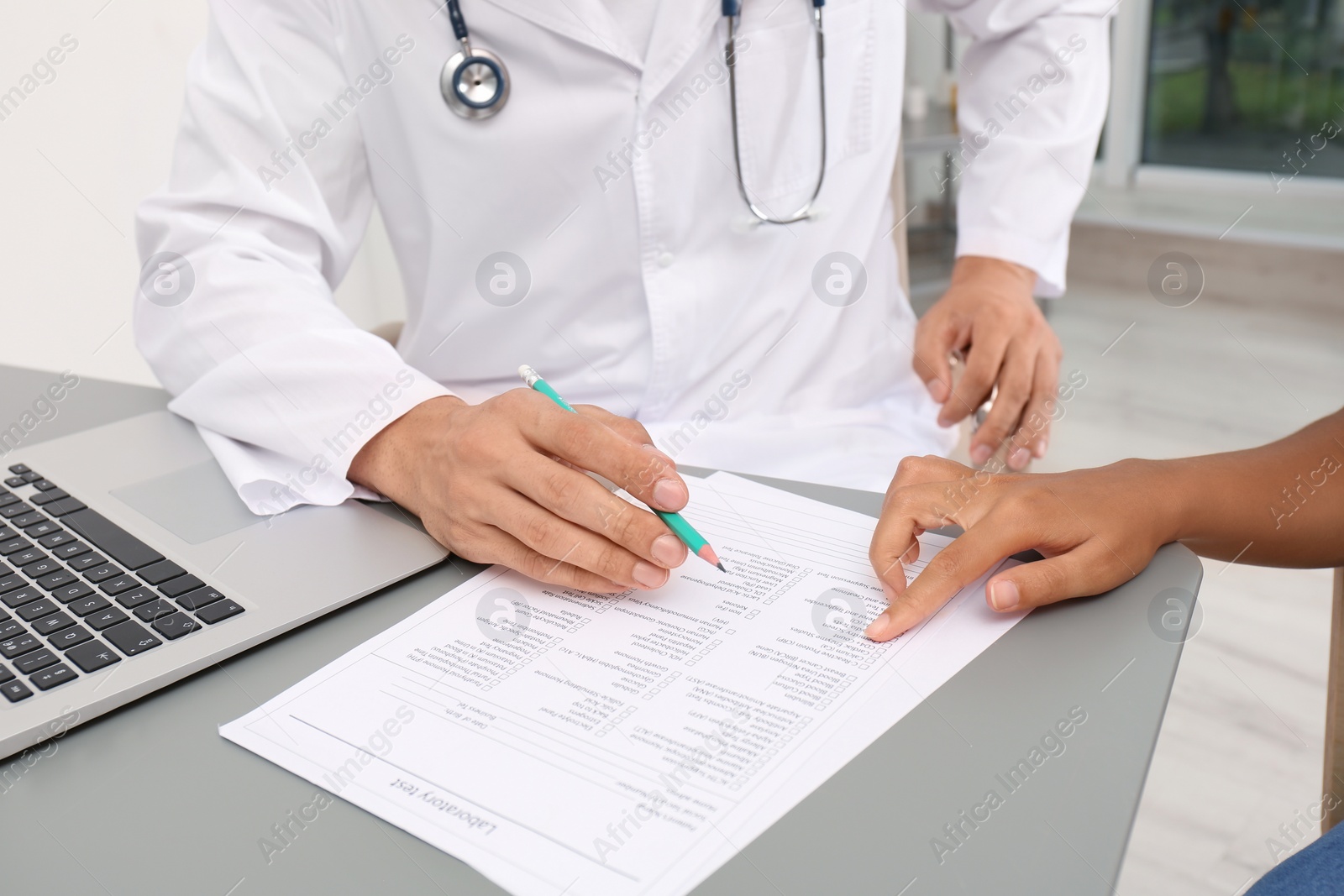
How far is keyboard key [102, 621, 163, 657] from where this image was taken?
0.60 meters

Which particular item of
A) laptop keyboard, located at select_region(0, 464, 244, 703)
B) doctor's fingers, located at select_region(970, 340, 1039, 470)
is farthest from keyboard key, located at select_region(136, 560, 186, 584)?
doctor's fingers, located at select_region(970, 340, 1039, 470)

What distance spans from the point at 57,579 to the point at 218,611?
0.12 m

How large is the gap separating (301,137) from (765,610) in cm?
67

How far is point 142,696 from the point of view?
579 mm

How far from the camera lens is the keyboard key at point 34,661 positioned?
1.90ft

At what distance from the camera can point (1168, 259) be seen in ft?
10.8

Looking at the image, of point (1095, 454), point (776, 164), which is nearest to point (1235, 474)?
point (776, 164)

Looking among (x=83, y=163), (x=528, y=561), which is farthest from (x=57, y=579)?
(x=83, y=163)

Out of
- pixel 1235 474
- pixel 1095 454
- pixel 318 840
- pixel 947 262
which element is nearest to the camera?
pixel 318 840

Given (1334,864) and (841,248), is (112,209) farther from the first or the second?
(1334,864)

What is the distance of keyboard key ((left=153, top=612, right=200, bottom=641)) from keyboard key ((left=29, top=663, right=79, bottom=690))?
5 centimetres

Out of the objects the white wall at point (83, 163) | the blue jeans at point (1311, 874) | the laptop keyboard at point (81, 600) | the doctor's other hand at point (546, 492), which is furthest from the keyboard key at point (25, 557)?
the white wall at point (83, 163)

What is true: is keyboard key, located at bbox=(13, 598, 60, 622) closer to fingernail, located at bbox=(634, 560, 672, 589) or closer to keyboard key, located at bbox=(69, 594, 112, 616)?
keyboard key, located at bbox=(69, 594, 112, 616)

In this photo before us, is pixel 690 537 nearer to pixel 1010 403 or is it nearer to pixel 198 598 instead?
pixel 198 598
